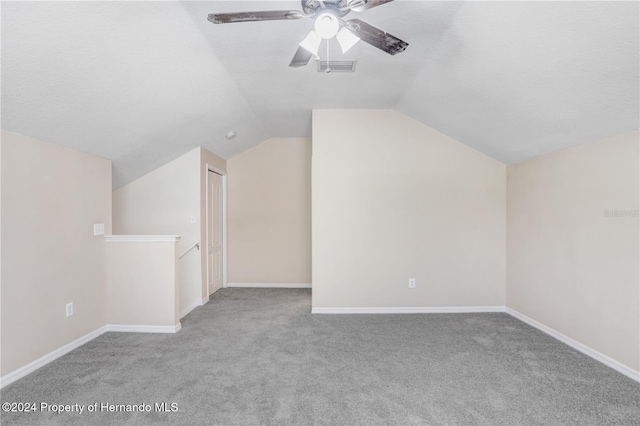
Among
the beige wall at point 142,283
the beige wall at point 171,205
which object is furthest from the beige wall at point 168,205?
the beige wall at point 142,283

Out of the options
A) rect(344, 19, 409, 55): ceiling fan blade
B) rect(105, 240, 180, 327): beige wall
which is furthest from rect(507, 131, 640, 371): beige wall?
rect(105, 240, 180, 327): beige wall

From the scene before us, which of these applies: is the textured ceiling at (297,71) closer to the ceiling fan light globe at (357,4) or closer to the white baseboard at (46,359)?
the ceiling fan light globe at (357,4)

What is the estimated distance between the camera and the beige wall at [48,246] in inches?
88.1

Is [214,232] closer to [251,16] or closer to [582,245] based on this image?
[251,16]

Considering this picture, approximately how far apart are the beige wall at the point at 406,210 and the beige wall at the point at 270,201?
4.84 ft

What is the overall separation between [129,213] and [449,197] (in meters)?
4.13

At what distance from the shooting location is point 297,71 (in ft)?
9.47

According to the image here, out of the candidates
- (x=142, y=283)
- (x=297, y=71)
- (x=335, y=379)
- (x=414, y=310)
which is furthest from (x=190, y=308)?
(x=297, y=71)

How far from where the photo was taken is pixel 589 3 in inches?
62.9

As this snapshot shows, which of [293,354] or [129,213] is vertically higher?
[129,213]

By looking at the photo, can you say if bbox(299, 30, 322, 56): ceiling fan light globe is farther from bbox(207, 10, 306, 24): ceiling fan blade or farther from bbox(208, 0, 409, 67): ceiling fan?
bbox(207, 10, 306, 24): ceiling fan blade

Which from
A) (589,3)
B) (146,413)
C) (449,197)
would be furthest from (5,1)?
(449,197)

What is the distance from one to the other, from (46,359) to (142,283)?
910 mm

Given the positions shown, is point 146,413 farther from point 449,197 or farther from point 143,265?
point 449,197
